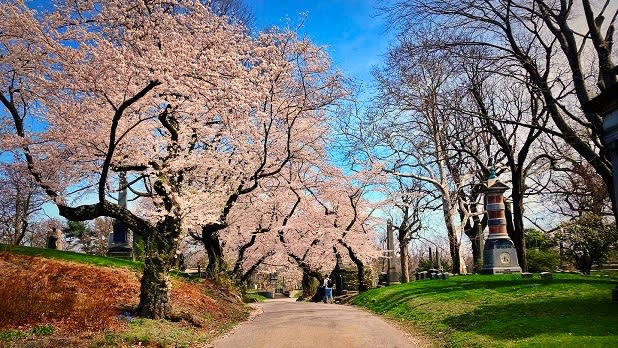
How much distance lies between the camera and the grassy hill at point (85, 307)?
962 centimetres

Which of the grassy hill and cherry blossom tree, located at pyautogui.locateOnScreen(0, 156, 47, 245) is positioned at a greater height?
cherry blossom tree, located at pyautogui.locateOnScreen(0, 156, 47, 245)

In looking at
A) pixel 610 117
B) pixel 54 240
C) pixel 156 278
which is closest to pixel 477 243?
pixel 610 117

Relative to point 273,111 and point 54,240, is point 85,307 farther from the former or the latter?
point 54,240

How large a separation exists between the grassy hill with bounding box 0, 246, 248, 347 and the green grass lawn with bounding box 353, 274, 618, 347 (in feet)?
20.3

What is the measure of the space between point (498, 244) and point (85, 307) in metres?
17.9

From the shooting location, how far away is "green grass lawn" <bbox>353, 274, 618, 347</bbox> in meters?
9.00

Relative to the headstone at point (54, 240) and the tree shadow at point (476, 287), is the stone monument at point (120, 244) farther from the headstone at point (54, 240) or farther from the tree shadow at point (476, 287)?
the tree shadow at point (476, 287)

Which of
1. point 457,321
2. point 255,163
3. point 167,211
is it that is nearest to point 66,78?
point 167,211

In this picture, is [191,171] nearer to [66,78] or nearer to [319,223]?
[66,78]

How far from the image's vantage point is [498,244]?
22.2 meters

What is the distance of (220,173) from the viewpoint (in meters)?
19.3

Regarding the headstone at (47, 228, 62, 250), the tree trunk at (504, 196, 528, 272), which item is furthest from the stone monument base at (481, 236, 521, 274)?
the headstone at (47, 228, 62, 250)

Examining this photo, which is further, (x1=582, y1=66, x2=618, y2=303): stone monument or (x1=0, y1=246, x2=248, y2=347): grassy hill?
(x1=582, y1=66, x2=618, y2=303): stone monument

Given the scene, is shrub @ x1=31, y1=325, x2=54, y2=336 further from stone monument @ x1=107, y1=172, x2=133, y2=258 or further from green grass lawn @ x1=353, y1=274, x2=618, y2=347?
stone monument @ x1=107, y1=172, x2=133, y2=258
